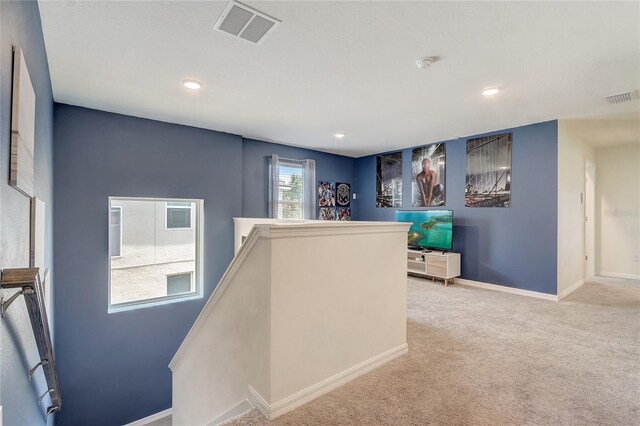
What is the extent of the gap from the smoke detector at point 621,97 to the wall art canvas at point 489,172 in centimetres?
125

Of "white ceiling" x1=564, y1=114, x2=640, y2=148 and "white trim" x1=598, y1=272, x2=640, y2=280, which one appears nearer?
"white ceiling" x1=564, y1=114, x2=640, y2=148

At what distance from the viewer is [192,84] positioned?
2.94 m

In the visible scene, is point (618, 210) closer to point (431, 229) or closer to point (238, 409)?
point (431, 229)

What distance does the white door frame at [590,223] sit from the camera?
5473 mm

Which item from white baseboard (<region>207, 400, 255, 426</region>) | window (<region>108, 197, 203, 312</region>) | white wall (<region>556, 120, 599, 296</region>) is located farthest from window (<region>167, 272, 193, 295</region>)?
white wall (<region>556, 120, 599, 296</region>)

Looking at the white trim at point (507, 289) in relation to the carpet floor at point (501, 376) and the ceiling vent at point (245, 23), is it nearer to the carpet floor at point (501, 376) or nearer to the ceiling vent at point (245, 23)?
the carpet floor at point (501, 376)

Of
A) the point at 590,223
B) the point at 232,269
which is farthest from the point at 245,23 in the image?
the point at 590,223

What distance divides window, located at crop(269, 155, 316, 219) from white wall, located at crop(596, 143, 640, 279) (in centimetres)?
541

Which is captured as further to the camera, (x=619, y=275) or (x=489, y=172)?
(x=619, y=275)

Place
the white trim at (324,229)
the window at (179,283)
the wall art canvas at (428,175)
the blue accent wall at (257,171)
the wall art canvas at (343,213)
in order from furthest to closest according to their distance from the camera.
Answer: the wall art canvas at (343,213) → the wall art canvas at (428,175) → the blue accent wall at (257,171) → the window at (179,283) → the white trim at (324,229)

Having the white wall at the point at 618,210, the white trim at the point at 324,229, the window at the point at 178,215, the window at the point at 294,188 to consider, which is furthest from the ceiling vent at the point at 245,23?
the white wall at the point at 618,210

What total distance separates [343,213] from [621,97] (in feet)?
14.7

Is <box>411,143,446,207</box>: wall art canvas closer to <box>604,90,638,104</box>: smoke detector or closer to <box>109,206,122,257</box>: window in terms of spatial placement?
<box>604,90,638,104</box>: smoke detector

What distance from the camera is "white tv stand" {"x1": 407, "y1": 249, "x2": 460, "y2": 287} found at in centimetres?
477
